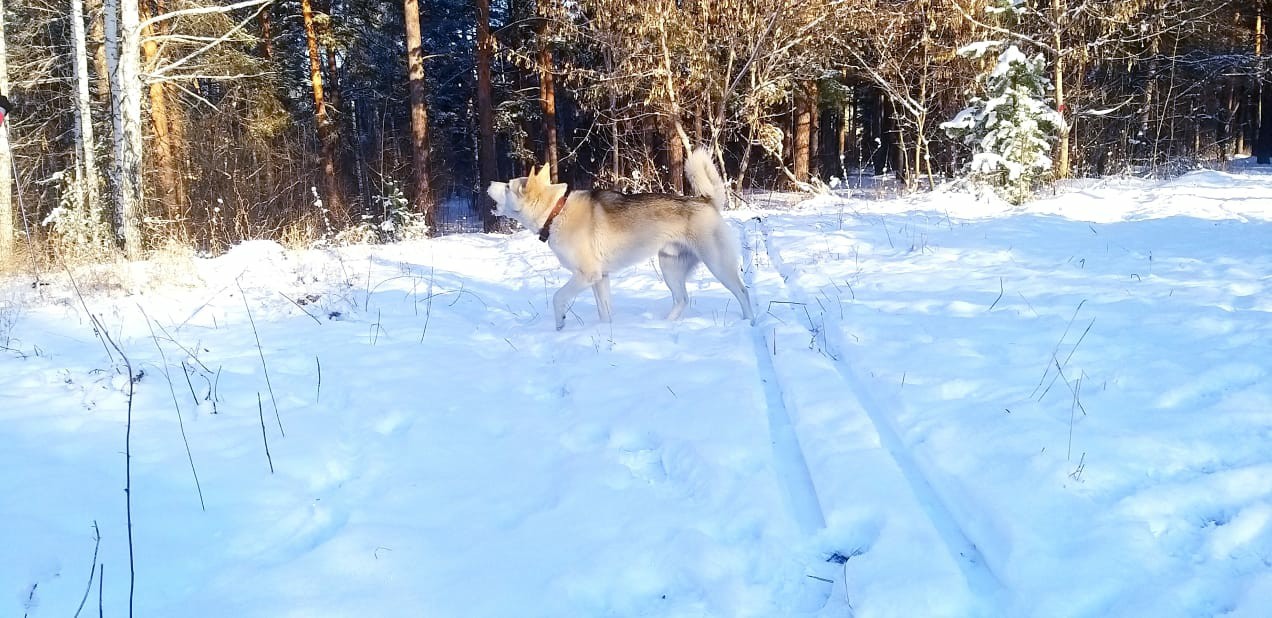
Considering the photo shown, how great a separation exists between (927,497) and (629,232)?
11.6ft

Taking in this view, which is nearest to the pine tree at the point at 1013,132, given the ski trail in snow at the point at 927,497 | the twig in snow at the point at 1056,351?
the twig in snow at the point at 1056,351

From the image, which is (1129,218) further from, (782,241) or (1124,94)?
(1124,94)

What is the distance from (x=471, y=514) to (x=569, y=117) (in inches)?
1176

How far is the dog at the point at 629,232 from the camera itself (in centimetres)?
529

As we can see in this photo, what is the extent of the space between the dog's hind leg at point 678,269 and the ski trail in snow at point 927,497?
185 centimetres

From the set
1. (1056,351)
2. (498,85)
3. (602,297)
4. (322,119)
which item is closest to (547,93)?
(322,119)

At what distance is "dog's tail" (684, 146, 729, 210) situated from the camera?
5.50 m

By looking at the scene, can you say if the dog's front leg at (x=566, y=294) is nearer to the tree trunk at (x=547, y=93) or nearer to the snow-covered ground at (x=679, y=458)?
the snow-covered ground at (x=679, y=458)

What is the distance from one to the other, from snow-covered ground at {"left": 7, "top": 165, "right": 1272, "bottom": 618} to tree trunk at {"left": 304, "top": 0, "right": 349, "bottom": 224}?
48.6 ft

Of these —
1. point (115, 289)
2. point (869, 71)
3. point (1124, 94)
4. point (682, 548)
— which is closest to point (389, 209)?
point (115, 289)

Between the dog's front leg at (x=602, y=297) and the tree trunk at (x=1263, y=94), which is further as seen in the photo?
the tree trunk at (x=1263, y=94)

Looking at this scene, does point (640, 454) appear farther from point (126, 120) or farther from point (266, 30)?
point (266, 30)

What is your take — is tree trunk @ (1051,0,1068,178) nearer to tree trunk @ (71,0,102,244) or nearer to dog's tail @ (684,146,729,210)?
dog's tail @ (684,146,729,210)

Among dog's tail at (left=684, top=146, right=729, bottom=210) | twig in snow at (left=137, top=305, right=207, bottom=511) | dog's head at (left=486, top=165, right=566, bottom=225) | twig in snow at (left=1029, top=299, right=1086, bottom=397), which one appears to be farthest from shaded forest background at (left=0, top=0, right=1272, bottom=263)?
twig in snow at (left=1029, top=299, right=1086, bottom=397)
